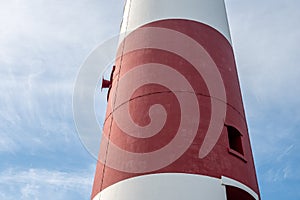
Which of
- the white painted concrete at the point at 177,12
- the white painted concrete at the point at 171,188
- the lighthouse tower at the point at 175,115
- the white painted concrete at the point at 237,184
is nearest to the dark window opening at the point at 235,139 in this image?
the lighthouse tower at the point at 175,115

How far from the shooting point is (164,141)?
739 cm

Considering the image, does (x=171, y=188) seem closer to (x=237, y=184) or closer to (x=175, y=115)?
(x=237, y=184)

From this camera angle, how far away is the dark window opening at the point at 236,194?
7387 millimetres

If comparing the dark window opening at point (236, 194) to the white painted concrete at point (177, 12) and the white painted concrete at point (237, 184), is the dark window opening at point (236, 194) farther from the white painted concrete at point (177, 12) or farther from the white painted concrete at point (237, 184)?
the white painted concrete at point (177, 12)

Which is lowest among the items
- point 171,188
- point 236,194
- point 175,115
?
point 171,188

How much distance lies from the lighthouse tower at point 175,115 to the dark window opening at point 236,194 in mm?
20

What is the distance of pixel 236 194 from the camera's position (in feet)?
25.0

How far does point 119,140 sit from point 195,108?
1.80 meters

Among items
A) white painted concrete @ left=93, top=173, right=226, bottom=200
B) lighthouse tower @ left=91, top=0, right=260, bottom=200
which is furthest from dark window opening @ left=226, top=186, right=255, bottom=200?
white painted concrete @ left=93, top=173, right=226, bottom=200

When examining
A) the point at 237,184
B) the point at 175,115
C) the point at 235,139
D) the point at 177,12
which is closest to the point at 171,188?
the point at 237,184

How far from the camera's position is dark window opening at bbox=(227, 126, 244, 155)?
8.27 m

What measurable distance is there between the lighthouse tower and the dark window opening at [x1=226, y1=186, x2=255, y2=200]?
0.02 m

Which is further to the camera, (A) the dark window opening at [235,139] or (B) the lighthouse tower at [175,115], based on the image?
(A) the dark window opening at [235,139]

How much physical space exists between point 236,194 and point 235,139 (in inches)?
54.1
